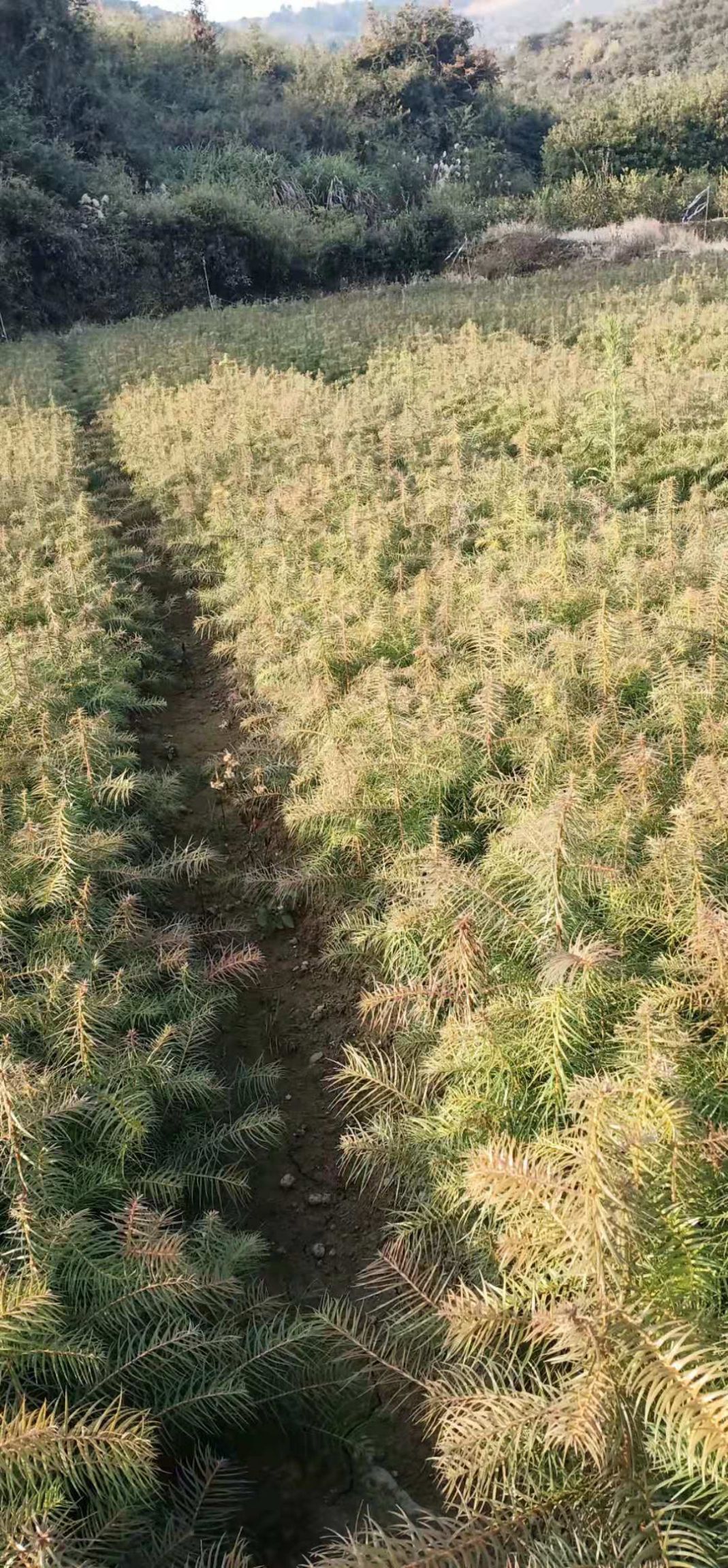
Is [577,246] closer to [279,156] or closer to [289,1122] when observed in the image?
[279,156]

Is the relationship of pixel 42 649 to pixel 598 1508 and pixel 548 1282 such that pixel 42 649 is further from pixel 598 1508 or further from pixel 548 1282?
pixel 598 1508

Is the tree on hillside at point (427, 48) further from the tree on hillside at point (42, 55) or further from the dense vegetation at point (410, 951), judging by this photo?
the dense vegetation at point (410, 951)

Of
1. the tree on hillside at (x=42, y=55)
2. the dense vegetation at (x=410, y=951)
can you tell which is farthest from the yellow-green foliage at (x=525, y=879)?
the tree on hillside at (x=42, y=55)

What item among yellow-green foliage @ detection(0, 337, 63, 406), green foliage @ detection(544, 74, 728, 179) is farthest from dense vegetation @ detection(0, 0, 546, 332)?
yellow-green foliage @ detection(0, 337, 63, 406)

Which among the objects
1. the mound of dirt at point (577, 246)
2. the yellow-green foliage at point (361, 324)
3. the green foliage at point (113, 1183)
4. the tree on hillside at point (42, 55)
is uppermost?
the tree on hillside at point (42, 55)

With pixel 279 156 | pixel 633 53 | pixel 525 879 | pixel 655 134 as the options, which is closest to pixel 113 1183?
pixel 525 879

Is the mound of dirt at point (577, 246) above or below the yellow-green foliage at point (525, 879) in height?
above
